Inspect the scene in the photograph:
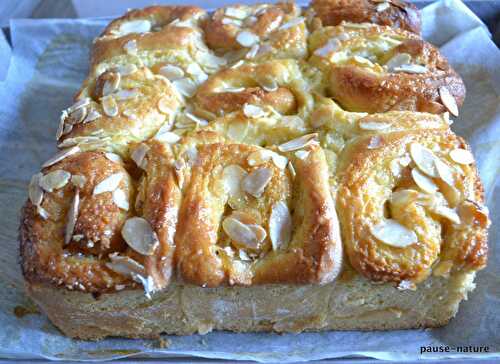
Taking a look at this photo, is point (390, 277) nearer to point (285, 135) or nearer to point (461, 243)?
point (461, 243)

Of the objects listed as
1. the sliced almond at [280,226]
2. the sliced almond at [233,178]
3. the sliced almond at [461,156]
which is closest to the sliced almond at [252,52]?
the sliced almond at [233,178]

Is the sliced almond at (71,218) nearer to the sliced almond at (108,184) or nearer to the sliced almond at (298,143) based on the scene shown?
the sliced almond at (108,184)

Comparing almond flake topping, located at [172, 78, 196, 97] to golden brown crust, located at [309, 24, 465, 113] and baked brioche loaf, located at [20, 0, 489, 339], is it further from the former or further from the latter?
golden brown crust, located at [309, 24, 465, 113]

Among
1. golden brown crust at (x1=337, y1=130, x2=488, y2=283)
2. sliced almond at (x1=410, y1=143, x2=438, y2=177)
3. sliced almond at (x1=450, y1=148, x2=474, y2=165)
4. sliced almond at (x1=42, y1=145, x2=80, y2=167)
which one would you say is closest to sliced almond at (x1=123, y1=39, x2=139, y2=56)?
sliced almond at (x1=42, y1=145, x2=80, y2=167)

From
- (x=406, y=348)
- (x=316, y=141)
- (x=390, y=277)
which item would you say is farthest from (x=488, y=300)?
(x=316, y=141)

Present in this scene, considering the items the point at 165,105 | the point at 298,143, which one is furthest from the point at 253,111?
the point at 165,105

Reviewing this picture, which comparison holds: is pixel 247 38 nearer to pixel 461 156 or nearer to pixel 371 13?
pixel 371 13
